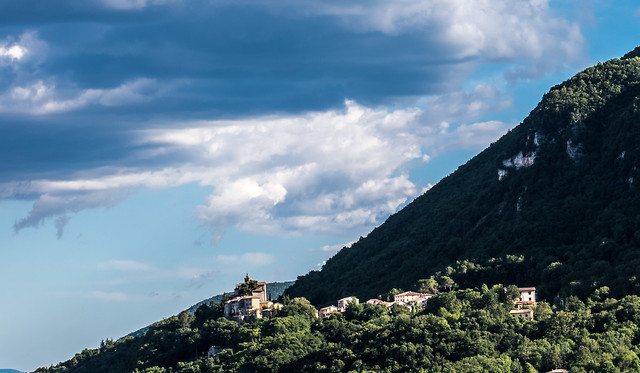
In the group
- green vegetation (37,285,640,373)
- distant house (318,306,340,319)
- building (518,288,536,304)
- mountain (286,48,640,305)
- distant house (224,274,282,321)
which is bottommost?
green vegetation (37,285,640,373)

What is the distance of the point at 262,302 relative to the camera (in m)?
151

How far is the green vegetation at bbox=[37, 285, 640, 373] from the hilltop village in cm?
256

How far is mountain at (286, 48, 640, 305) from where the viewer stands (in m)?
149

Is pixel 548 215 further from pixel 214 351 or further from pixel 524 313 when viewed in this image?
pixel 214 351

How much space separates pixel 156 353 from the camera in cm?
15300

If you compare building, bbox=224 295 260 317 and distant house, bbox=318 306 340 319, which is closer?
building, bbox=224 295 260 317

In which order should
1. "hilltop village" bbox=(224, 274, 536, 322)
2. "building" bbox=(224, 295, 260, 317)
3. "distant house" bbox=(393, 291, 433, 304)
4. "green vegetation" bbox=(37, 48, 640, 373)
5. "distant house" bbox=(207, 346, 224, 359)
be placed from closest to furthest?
"green vegetation" bbox=(37, 48, 640, 373) → "distant house" bbox=(207, 346, 224, 359) → "hilltop village" bbox=(224, 274, 536, 322) → "distant house" bbox=(393, 291, 433, 304) → "building" bbox=(224, 295, 260, 317)

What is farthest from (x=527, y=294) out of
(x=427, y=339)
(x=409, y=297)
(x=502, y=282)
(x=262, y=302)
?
(x=262, y=302)

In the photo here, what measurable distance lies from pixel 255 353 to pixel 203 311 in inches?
1015

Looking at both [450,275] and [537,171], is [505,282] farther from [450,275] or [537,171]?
[537,171]

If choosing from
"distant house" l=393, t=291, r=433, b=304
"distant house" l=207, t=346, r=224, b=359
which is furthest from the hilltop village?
"distant house" l=207, t=346, r=224, b=359

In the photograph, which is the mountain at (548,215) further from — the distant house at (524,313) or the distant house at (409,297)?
the distant house at (524,313)

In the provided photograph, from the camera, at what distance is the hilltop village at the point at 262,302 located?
14488 cm

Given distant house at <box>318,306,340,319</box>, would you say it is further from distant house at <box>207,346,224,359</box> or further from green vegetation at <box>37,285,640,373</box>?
distant house at <box>207,346,224,359</box>
